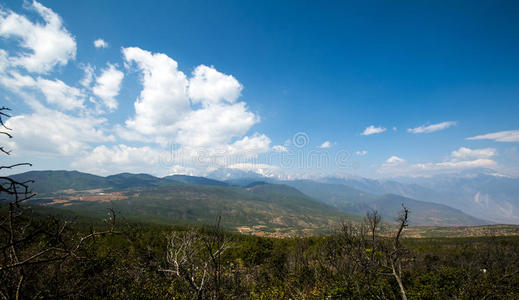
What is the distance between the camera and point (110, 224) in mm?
5086

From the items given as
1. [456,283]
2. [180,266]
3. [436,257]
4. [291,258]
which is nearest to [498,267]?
[456,283]

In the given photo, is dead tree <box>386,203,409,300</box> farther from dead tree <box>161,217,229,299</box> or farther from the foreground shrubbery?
dead tree <box>161,217,229,299</box>

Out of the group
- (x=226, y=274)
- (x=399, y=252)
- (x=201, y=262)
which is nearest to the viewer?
(x=399, y=252)

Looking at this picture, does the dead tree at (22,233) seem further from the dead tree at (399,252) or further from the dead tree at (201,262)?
the dead tree at (399,252)

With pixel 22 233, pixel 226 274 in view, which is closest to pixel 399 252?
pixel 22 233

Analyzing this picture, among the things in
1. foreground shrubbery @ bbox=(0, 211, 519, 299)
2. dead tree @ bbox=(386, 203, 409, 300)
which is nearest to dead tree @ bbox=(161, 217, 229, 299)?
foreground shrubbery @ bbox=(0, 211, 519, 299)

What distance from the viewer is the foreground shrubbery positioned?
6742mm

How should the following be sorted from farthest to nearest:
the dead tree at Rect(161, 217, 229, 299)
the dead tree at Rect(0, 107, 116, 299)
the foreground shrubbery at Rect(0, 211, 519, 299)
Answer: the foreground shrubbery at Rect(0, 211, 519, 299), the dead tree at Rect(161, 217, 229, 299), the dead tree at Rect(0, 107, 116, 299)

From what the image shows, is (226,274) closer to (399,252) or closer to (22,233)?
(399,252)

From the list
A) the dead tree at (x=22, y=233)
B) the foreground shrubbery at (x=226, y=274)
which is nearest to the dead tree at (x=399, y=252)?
the foreground shrubbery at (x=226, y=274)

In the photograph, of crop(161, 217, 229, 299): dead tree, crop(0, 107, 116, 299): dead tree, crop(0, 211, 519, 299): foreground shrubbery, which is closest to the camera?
crop(0, 107, 116, 299): dead tree

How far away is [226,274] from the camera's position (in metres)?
24.6

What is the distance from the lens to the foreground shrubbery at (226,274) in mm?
6742

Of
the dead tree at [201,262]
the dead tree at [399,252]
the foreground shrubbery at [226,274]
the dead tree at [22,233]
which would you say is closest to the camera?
the dead tree at [22,233]
